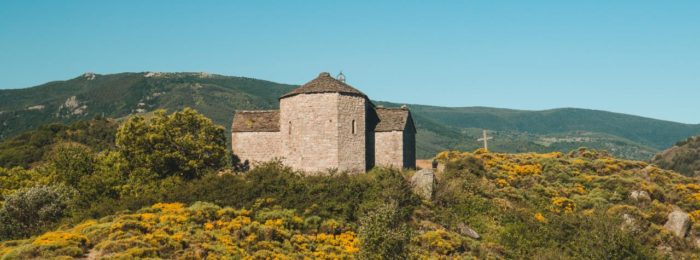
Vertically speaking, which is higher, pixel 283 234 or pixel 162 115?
pixel 162 115

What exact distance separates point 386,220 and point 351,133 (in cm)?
1847

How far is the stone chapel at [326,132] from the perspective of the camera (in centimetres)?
4241

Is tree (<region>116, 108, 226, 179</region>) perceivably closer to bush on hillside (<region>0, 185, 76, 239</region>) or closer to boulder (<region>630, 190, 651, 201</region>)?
bush on hillside (<region>0, 185, 76, 239</region>)

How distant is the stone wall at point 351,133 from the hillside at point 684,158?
64853 millimetres

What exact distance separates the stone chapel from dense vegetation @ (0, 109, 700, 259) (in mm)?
1482

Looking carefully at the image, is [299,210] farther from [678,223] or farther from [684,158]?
[684,158]

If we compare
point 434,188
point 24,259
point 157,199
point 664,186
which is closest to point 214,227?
point 157,199

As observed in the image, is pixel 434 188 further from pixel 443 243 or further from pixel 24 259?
pixel 24 259

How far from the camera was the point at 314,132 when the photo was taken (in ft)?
139

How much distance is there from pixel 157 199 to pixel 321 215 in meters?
10.2

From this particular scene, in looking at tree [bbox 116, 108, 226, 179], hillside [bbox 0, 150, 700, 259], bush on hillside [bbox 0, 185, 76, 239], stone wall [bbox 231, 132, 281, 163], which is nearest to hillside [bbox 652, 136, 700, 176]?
hillside [bbox 0, 150, 700, 259]

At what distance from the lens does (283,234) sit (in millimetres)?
32031

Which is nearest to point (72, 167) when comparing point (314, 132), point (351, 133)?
point (314, 132)

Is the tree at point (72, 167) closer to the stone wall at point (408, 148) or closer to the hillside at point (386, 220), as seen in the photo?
the hillside at point (386, 220)
